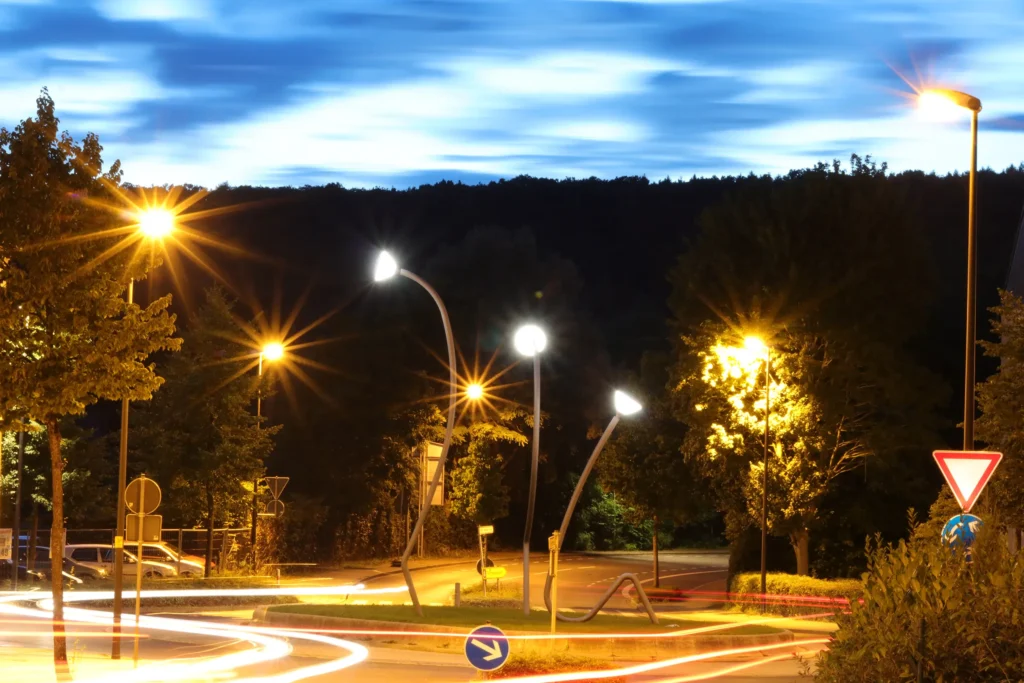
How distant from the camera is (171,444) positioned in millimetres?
43250

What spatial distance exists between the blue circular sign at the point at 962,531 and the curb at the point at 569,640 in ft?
31.6

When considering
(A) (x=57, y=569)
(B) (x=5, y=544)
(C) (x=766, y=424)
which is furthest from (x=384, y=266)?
(C) (x=766, y=424)

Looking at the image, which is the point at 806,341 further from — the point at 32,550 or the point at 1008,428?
the point at 32,550

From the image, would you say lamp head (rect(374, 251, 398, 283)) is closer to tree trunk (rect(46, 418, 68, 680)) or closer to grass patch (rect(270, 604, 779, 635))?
grass patch (rect(270, 604, 779, 635))

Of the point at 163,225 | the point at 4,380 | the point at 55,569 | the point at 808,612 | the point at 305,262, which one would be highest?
the point at 305,262

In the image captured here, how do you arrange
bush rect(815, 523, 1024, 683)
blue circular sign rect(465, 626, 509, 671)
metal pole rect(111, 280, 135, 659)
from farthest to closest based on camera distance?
metal pole rect(111, 280, 135, 659)
blue circular sign rect(465, 626, 509, 671)
bush rect(815, 523, 1024, 683)

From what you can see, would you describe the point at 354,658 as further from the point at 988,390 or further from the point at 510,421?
the point at 510,421

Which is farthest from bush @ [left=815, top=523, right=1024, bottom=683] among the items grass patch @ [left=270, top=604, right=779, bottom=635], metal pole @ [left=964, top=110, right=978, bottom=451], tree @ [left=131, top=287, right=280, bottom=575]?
tree @ [left=131, top=287, right=280, bottom=575]

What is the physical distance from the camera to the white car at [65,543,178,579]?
145 feet

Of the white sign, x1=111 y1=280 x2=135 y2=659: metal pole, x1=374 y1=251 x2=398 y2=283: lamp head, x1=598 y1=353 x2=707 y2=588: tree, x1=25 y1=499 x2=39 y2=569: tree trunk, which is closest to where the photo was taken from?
x1=111 y1=280 x2=135 y2=659: metal pole

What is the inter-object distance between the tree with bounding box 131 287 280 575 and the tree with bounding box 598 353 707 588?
13246mm

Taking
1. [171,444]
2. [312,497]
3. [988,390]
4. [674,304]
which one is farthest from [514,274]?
[988,390]

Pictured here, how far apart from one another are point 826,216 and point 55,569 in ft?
104

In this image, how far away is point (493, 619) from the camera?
85.5ft
